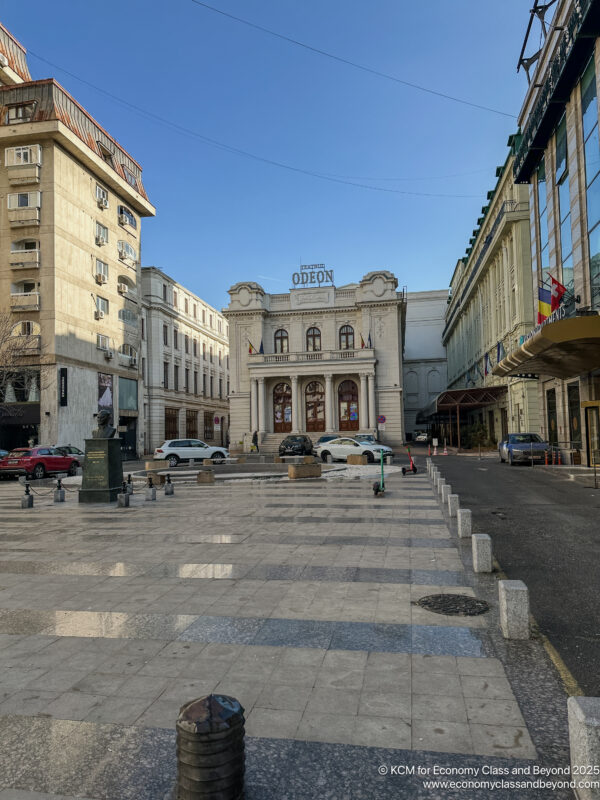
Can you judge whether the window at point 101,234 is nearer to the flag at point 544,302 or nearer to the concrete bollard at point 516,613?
the flag at point 544,302

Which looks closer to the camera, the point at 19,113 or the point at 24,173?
the point at 24,173

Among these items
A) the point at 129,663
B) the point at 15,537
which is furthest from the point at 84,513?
the point at 129,663

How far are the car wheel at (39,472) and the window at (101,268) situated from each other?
753 inches

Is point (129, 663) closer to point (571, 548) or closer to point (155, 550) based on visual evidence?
point (155, 550)

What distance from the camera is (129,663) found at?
15.0 ft

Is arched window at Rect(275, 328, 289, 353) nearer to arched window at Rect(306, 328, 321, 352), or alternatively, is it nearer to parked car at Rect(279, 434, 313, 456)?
arched window at Rect(306, 328, 321, 352)

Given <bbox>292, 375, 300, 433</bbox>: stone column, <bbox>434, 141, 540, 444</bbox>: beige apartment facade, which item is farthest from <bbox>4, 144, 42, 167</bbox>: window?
<bbox>434, 141, 540, 444</bbox>: beige apartment facade

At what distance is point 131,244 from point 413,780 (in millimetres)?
48983

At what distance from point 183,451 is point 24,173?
71.0ft

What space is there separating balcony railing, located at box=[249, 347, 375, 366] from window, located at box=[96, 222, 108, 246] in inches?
624

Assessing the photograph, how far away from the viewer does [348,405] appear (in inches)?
1983

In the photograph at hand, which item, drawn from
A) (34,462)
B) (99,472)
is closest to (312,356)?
(34,462)

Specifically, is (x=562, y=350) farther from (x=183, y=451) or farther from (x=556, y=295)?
(x=183, y=451)

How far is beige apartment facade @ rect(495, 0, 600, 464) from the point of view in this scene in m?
21.8
